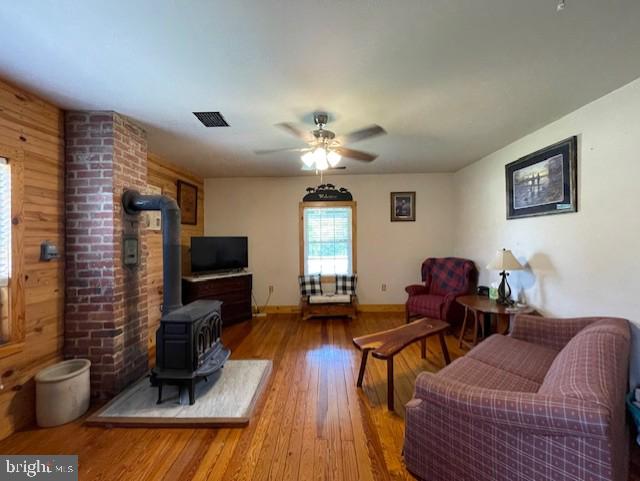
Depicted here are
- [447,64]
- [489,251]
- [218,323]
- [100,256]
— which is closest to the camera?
[447,64]

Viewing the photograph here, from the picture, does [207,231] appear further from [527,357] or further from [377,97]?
[527,357]

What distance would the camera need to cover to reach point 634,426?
182cm

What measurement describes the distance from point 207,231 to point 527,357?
482cm

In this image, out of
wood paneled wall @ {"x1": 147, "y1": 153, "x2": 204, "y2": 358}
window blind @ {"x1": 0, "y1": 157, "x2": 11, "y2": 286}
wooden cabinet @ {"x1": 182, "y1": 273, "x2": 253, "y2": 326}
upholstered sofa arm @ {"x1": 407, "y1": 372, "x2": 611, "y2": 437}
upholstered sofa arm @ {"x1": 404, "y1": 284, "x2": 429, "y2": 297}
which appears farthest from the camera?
upholstered sofa arm @ {"x1": 404, "y1": 284, "x2": 429, "y2": 297}

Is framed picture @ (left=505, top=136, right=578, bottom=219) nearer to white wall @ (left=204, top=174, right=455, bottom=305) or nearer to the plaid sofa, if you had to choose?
the plaid sofa

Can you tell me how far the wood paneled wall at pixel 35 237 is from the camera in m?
1.94

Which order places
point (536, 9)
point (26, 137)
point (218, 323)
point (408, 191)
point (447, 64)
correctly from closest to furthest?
point (536, 9) → point (447, 64) → point (26, 137) → point (218, 323) → point (408, 191)

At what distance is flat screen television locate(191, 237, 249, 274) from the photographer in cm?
424

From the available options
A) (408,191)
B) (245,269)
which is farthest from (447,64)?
(245,269)

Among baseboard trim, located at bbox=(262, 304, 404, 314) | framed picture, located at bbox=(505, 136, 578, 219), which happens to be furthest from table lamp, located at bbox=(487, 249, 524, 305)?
baseboard trim, located at bbox=(262, 304, 404, 314)

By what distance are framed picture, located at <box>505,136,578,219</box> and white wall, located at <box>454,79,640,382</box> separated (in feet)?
0.20

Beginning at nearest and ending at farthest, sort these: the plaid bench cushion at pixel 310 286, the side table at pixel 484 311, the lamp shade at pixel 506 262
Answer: the side table at pixel 484 311, the lamp shade at pixel 506 262, the plaid bench cushion at pixel 310 286

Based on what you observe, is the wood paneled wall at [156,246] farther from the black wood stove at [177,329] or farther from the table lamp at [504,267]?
the table lamp at [504,267]

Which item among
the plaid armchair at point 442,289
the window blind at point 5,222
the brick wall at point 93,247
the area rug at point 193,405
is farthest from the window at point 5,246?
the plaid armchair at point 442,289
